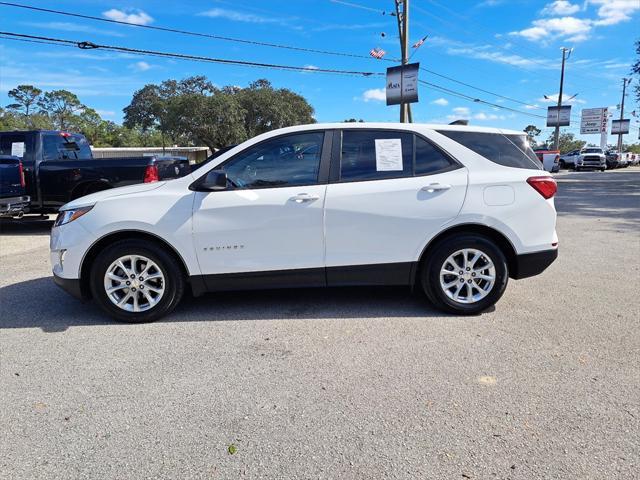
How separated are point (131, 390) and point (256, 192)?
1930 millimetres

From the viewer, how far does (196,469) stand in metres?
2.37

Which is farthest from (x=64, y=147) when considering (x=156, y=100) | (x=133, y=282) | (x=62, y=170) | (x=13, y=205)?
(x=156, y=100)

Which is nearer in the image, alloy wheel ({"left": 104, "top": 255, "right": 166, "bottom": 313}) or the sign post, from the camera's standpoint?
alloy wheel ({"left": 104, "top": 255, "right": 166, "bottom": 313})

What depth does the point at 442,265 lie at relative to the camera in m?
4.34

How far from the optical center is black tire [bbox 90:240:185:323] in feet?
13.8

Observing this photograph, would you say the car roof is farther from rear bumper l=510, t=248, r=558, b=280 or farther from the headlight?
the headlight

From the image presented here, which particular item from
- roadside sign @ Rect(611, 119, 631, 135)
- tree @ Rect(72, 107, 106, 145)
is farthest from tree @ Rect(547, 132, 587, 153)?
tree @ Rect(72, 107, 106, 145)

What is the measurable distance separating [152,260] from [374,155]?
7.42 ft

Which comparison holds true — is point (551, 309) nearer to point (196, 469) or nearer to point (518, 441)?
point (518, 441)

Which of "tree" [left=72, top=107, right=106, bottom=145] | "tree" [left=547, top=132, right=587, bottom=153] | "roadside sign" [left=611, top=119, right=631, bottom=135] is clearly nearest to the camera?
"roadside sign" [left=611, top=119, right=631, bottom=135]

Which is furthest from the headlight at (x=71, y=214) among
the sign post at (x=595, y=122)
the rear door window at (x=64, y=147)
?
the sign post at (x=595, y=122)

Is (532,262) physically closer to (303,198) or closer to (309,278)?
(309,278)

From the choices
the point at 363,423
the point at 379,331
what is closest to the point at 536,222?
the point at 379,331

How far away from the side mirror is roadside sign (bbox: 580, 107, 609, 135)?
7497cm
